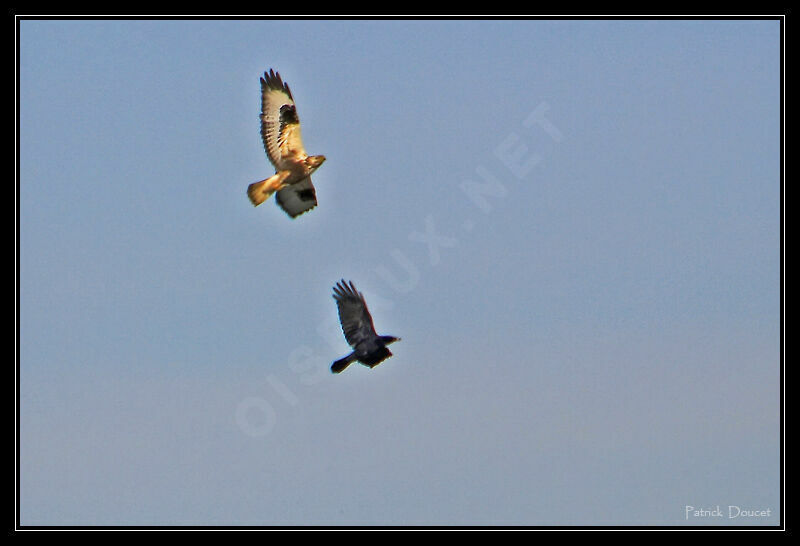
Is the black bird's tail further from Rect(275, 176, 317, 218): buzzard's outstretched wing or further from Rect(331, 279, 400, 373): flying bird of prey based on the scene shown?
Rect(275, 176, 317, 218): buzzard's outstretched wing

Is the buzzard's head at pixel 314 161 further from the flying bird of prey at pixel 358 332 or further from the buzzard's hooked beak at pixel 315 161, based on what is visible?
the flying bird of prey at pixel 358 332

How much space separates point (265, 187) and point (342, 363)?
329 cm

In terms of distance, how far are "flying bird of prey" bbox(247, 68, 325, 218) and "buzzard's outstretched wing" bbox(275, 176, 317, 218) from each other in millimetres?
261

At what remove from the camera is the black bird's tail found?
1860 centimetres

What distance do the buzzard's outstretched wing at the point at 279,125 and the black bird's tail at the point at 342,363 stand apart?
11.7 ft

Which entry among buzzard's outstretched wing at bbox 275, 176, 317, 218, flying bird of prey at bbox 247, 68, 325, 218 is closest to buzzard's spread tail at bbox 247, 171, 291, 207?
flying bird of prey at bbox 247, 68, 325, 218

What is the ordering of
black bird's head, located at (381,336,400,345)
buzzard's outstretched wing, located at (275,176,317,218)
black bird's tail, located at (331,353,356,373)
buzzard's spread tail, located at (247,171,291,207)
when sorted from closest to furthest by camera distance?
black bird's tail, located at (331,353,356,373)
black bird's head, located at (381,336,400,345)
buzzard's spread tail, located at (247,171,291,207)
buzzard's outstretched wing, located at (275,176,317,218)

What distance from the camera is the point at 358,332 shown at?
19.0m

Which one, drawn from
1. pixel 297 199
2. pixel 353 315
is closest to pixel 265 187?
pixel 297 199

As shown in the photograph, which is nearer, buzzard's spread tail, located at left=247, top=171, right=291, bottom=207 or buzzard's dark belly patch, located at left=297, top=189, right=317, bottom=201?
buzzard's spread tail, located at left=247, top=171, right=291, bottom=207
